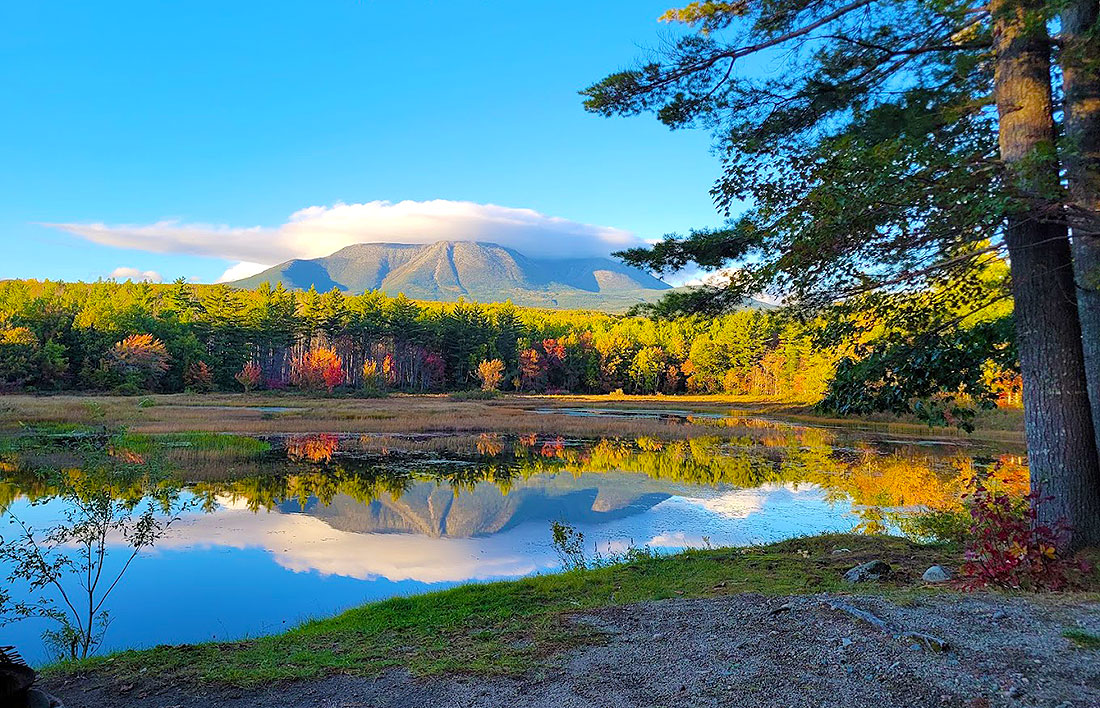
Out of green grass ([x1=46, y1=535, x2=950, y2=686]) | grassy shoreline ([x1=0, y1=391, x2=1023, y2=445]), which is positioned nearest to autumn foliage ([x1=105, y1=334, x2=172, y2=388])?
grassy shoreline ([x1=0, y1=391, x2=1023, y2=445])

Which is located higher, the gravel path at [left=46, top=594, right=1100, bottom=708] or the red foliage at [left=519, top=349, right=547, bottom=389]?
the red foliage at [left=519, top=349, right=547, bottom=389]

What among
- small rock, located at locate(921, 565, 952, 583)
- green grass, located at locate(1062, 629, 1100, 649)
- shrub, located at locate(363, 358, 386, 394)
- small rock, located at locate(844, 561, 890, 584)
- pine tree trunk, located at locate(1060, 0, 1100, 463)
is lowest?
small rock, located at locate(844, 561, 890, 584)

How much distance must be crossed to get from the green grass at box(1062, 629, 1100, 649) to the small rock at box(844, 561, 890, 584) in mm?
2501

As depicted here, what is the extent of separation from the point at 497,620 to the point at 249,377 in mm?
70151

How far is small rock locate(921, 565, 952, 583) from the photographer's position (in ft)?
22.9

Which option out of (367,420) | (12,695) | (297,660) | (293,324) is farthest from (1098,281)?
(293,324)

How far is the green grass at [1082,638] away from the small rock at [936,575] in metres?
2.15

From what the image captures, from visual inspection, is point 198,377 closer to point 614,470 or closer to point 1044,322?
point 614,470

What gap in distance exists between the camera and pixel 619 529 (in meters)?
15.1

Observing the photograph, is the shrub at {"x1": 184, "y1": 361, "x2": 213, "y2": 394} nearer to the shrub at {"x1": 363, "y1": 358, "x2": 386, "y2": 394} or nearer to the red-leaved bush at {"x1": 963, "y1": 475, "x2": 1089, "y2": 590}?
the shrub at {"x1": 363, "y1": 358, "x2": 386, "y2": 394}

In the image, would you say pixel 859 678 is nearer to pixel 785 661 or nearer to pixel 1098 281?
pixel 785 661

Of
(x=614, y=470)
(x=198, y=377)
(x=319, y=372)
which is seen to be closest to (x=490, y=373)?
(x=319, y=372)

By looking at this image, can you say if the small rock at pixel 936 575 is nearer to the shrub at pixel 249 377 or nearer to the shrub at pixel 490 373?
the shrub at pixel 249 377

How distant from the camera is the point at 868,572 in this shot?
7.50m
